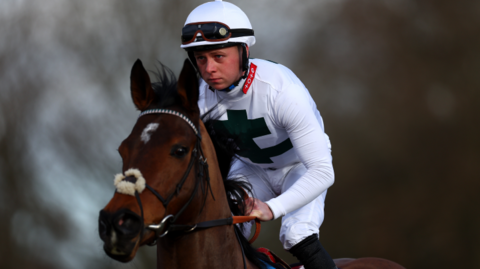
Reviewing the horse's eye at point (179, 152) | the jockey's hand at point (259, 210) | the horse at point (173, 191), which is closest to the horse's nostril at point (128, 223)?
the horse at point (173, 191)

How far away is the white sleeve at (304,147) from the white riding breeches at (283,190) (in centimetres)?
26

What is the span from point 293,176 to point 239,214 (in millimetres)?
695

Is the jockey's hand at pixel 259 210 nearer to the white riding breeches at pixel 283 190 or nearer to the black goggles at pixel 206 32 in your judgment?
the white riding breeches at pixel 283 190

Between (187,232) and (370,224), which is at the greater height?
(187,232)

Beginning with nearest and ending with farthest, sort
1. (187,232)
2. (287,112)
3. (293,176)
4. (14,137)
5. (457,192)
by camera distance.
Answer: (187,232), (287,112), (293,176), (14,137), (457,192)

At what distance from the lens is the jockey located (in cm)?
197

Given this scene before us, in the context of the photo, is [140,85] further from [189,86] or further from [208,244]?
[208,244]

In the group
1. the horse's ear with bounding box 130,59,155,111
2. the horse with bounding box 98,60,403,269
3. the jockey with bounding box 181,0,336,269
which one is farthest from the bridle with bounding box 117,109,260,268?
the jockey with bounding box 181,0,336,269

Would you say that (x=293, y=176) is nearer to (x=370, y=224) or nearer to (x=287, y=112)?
(x=287, y=112)

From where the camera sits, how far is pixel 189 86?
1655 mm

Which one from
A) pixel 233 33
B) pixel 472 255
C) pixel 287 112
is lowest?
pixel 472 255

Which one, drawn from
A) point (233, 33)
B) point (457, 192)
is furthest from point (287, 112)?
point (457, 192)

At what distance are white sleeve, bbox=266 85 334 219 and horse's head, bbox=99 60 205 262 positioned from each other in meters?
0.55

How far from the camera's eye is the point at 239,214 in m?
1.90
